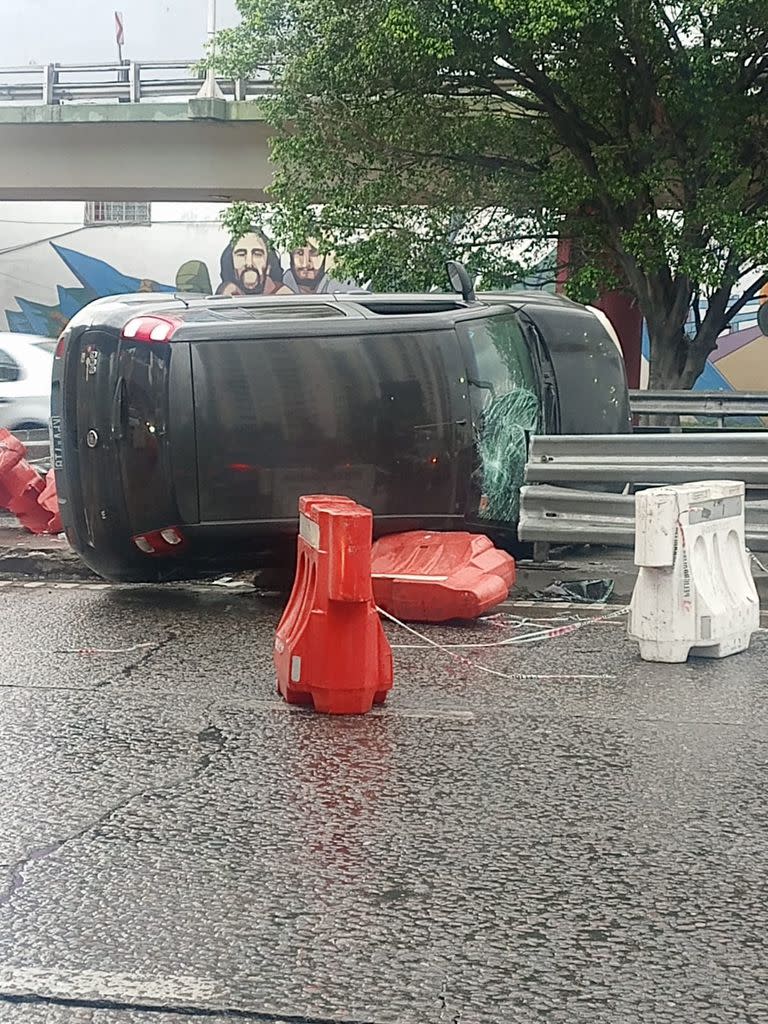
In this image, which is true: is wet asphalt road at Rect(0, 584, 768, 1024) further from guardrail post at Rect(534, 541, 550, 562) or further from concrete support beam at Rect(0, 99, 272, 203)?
concrete support beam at Rect(0, 99, 272, 203)

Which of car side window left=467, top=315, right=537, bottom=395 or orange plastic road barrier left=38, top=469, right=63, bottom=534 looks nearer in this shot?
car side window left=467, top=315, right=537, bottom=395

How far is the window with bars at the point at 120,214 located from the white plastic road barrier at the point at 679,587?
4190 cm

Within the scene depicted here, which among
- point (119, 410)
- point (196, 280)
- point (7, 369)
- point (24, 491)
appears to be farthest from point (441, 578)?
point (196, 280)

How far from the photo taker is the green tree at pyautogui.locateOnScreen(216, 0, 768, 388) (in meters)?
17.5

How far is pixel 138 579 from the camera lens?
8.82 metres

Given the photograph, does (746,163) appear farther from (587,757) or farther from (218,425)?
(587,757)

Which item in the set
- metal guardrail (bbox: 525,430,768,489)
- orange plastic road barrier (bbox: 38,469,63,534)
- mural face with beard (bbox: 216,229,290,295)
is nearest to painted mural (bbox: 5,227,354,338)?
mural face with beard (bbox: 216,229,290,295)

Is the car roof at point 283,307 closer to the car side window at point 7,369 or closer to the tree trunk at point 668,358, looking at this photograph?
the car side window at point 7,369

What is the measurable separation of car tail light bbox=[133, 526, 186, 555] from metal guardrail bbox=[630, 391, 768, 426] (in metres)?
7.54

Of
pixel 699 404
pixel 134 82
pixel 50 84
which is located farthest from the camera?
pixel 50 84

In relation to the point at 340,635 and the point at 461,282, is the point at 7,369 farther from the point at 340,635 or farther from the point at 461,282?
the point at 340,635

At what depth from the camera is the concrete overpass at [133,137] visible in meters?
24.7

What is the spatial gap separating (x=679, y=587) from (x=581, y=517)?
2362mm

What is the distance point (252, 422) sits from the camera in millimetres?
8367
